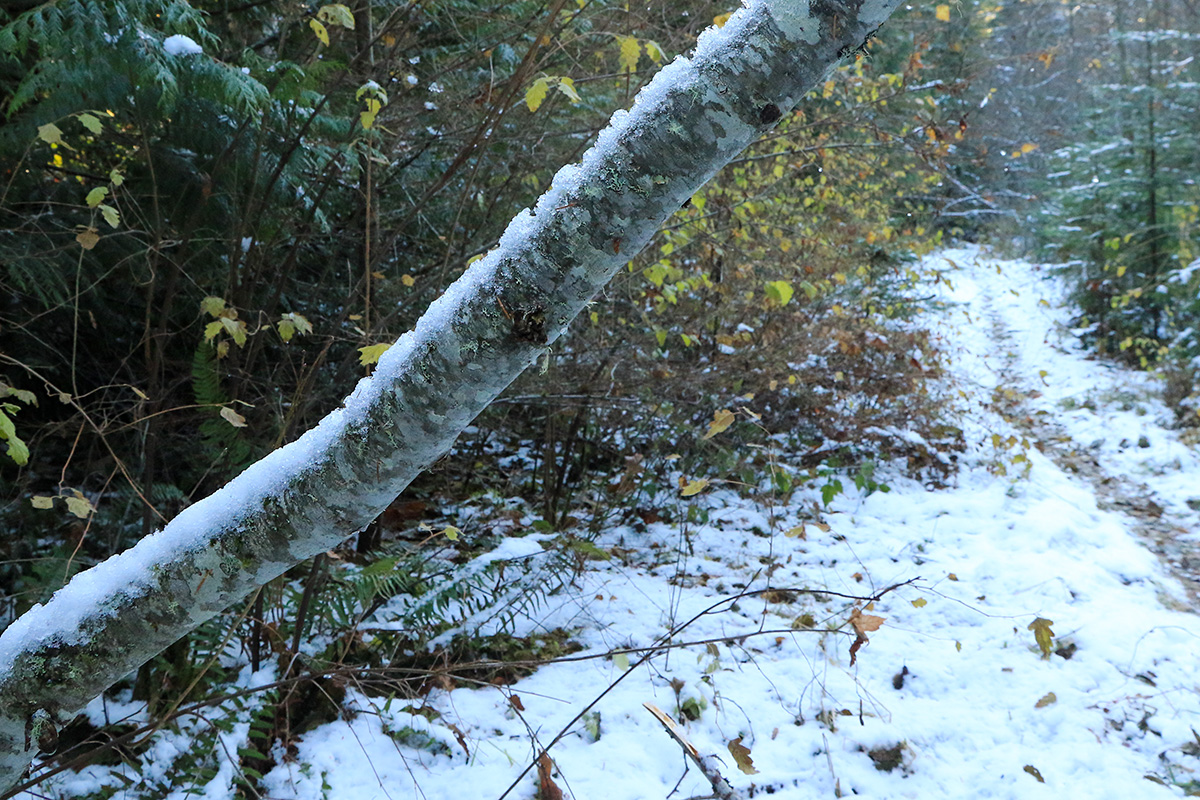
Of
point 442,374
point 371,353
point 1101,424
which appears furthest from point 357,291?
point 1101,424

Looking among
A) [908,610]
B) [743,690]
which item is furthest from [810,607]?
[743,690]

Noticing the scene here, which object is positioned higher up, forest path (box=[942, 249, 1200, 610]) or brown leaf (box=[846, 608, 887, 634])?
brown leaf (box=[846, 608, 887, 634])

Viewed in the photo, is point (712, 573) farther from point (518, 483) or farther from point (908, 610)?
point (518, 483)

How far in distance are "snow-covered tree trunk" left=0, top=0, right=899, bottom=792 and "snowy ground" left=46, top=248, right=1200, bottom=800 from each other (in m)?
1.02

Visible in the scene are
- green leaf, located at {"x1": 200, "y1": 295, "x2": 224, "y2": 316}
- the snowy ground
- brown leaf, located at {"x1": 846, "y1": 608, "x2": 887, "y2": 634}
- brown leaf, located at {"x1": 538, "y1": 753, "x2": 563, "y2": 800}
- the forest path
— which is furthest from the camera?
the forest path

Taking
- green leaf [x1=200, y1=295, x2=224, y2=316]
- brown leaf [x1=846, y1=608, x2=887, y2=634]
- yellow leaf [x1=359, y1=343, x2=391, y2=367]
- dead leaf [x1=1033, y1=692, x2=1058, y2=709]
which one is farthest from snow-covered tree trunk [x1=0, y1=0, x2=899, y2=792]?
dead leaf [x1=1033, y1=692, x2=1058, y2=709]

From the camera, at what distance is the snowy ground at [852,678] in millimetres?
2557

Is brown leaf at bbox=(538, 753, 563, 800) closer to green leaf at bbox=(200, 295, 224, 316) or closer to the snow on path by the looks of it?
the snow on path

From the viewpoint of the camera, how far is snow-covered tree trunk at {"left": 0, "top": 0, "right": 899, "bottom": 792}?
1021mm

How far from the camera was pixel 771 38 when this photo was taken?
1.00 meters

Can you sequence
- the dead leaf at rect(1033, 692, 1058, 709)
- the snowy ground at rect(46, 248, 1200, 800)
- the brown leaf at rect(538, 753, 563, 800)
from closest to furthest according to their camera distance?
the brown leaf at rect(538, 753, 563, 800) < the snowy ground at rect(46, 248, 1200, 800) < the dead leaf at rect(1033, 692, 1058, 709)

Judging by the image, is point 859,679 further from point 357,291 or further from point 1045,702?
point 357,291

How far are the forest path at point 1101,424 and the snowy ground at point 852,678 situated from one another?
7.7 inches

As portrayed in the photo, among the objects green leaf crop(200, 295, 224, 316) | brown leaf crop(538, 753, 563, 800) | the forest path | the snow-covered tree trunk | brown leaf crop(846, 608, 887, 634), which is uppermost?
green leaf crop(200, 295, 224, 316)
